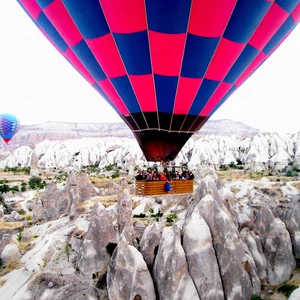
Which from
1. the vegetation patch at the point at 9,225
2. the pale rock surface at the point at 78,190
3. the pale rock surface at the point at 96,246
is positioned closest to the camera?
the pale rock surface at the point at 96,246

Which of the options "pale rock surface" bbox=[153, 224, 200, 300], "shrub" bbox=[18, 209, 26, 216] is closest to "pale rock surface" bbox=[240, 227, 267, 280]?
"pale rock surface" bbox=[153, 224, 200, 300]

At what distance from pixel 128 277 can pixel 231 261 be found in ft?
9.55

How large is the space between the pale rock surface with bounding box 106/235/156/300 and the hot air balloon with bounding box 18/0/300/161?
2.89 meters

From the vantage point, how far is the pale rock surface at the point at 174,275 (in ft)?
25.2

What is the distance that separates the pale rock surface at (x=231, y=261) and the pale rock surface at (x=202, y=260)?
8.1 inches

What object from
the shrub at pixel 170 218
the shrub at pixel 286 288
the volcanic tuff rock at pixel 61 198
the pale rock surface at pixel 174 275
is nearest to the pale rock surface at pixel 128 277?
the pale rock surface at pixel 174 275

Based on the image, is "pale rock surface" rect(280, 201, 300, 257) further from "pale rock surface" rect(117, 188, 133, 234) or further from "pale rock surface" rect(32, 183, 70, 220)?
"pale rock surface" rect(32, 183, 70, 220)

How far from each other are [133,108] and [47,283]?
659 centimetres

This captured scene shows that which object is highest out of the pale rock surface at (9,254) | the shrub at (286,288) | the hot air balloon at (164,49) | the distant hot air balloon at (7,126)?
the distant hot air balloon at (7,126)

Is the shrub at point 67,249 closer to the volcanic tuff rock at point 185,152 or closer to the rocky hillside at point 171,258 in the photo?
the rocky hillside at point 171,258

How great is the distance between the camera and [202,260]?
781cm

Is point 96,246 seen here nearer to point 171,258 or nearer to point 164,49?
point 171,258

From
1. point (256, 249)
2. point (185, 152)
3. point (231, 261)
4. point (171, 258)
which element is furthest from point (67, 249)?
point (185, 152)

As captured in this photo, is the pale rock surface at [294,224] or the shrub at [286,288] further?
the pale rock surface at [294,224]
